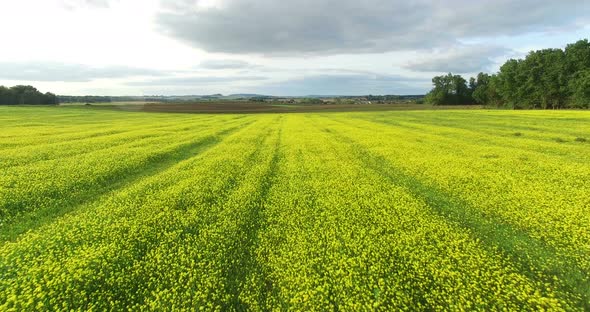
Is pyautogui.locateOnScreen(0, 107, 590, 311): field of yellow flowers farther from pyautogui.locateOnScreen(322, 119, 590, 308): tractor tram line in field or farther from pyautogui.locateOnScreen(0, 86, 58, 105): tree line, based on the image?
pyautogui.locateOnScreen(0, 86, 58, 105): tree line

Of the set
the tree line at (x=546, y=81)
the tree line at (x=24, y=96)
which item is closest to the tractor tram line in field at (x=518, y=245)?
the tree line at (x=546, y=81)

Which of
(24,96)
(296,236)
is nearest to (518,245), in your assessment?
(296,236)

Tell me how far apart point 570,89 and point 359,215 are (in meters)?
116

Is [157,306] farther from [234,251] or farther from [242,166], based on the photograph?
[242,166]

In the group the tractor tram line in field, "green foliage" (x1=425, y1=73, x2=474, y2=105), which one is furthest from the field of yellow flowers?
"green foliage" (x1=425, y1=73, x2=474, y2=105)

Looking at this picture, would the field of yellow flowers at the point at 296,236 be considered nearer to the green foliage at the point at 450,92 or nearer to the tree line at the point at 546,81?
the tree line at the point at 546,81

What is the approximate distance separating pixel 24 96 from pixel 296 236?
15960 cm

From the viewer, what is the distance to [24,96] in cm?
12231

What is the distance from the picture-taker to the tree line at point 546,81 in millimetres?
88938

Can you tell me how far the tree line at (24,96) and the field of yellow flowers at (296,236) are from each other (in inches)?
5428

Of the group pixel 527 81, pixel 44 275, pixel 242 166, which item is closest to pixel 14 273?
Answer: pixel 44 275

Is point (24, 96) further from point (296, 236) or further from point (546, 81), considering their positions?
point (546, 81)

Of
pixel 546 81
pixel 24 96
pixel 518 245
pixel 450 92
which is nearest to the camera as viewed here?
pixel 518 245

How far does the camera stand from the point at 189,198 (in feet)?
47.4
